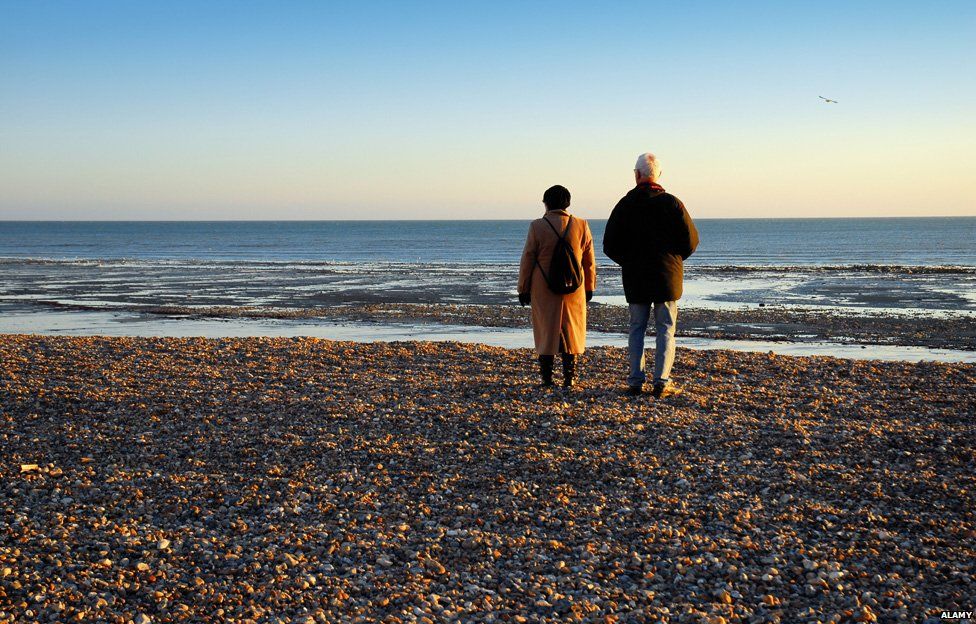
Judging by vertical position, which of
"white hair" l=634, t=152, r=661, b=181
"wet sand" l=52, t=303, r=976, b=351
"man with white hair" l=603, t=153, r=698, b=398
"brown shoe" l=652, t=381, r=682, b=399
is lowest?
"wet sand" l=52, t=303, r=976, b=351

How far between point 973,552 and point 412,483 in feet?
11.2

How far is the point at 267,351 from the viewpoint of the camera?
11625mm

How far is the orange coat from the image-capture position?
8.58m

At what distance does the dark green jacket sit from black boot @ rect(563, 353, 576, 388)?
109 cm

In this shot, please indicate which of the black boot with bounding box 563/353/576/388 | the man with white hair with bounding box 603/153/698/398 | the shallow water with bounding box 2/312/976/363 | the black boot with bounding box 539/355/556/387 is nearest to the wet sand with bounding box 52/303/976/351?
the shallow water with bounding box 2/312/976/363

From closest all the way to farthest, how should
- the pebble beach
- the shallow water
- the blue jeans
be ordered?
1. the pebble beach
2. the blue jeans
3. the shallow water

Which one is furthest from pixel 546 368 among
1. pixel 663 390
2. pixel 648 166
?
pixel 648 166

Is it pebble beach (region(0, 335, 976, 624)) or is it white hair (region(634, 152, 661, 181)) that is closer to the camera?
pebble beach (region(0, 335, 976, 624))

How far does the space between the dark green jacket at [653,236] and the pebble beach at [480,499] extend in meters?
1.10

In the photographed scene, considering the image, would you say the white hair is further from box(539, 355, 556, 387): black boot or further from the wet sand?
the wet sand

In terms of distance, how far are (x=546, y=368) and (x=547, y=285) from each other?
0.89 m

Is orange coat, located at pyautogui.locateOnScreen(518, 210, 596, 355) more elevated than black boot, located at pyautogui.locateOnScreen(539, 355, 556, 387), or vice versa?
orange coat, located at pyautogui.locateOnScreen(518, 210, 596, 355)

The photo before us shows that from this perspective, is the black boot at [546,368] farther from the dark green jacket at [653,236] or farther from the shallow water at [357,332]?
the shallow water at [357,332]

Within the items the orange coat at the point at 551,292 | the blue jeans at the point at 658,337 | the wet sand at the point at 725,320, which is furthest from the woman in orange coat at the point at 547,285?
the wet sand at the point at 725,320
